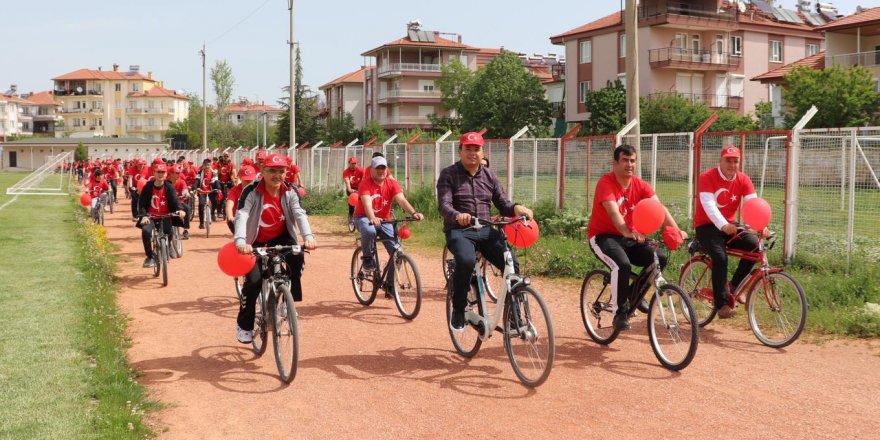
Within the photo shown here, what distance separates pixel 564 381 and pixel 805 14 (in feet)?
226

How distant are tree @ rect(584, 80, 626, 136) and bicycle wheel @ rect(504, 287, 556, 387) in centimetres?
4386

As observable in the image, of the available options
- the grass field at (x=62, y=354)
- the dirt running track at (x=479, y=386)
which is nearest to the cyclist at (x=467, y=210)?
the dirt running track at (x=479, y=386)

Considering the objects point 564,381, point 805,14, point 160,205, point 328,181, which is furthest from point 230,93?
point 564,381

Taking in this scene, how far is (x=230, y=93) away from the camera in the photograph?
398 feet

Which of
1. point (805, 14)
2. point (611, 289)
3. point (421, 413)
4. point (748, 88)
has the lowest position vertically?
point (421, 413)

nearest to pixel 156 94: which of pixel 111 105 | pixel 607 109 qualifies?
pixel 111 105

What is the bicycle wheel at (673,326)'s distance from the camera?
7043 mm

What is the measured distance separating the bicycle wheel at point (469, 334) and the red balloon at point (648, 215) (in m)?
1.49

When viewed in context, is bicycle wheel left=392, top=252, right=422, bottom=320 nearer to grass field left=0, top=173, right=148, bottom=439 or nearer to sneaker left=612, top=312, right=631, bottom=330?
sneaker left=612, top=312, right=631, bottom=330

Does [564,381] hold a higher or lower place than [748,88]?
lower

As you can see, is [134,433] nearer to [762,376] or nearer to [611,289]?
[611,289]

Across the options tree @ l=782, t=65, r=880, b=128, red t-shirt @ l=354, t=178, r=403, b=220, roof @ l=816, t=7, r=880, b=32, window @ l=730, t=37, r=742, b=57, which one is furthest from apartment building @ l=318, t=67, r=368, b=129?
red t-shirt @ l=354, t=178, r=403, b=220

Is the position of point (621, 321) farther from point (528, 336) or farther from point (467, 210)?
point (467, 210)

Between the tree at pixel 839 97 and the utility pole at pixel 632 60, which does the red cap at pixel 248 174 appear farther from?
the tree at pixel 839 97
